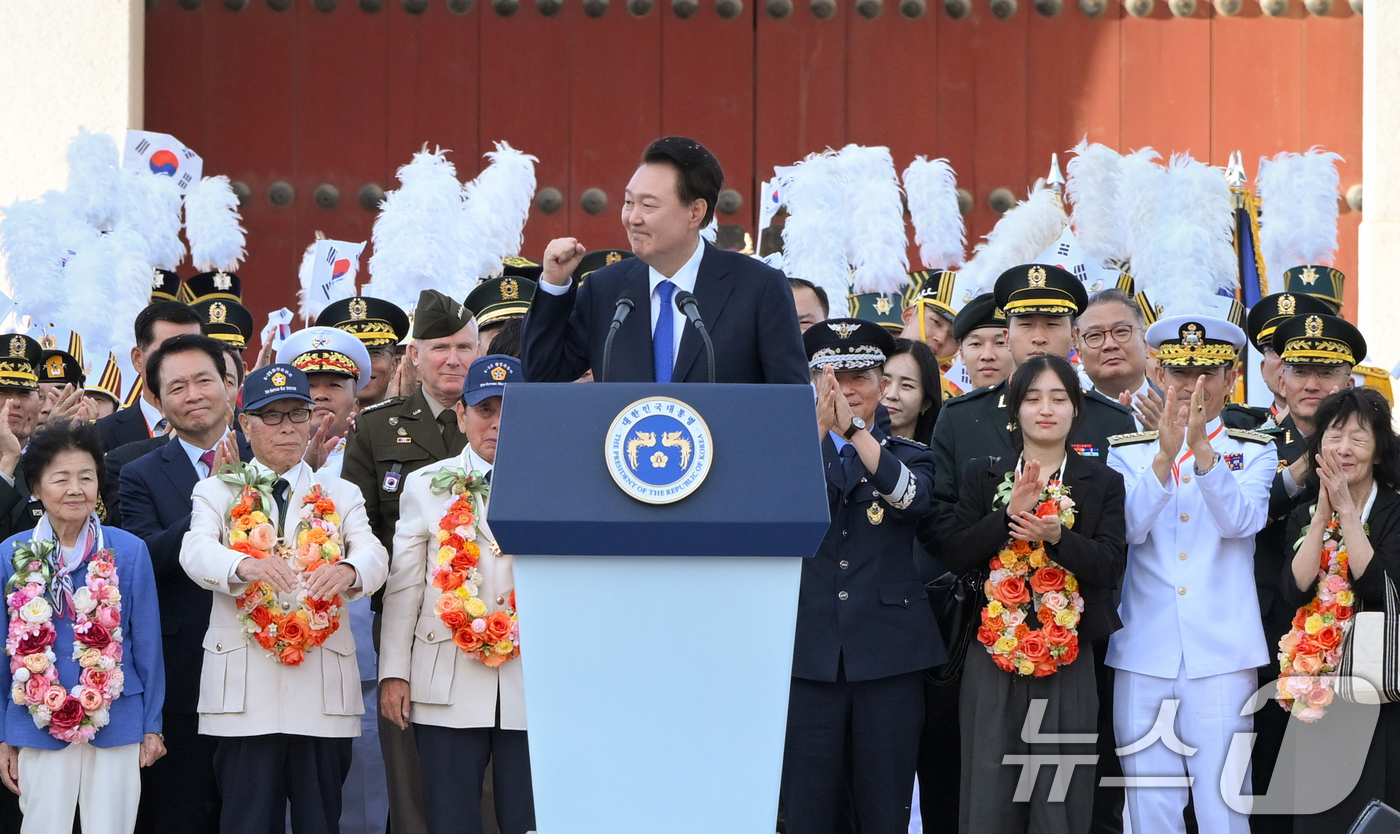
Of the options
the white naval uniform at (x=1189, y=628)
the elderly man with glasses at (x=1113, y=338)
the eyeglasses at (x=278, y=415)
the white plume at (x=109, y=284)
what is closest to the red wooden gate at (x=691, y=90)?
the white plume at (x=109, y=284)

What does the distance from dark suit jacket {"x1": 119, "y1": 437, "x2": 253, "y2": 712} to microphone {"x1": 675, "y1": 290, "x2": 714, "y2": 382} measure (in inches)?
82.8

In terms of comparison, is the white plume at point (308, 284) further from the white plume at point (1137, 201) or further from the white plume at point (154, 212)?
the white plume at point (1137, 201)

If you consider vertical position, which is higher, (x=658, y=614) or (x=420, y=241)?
(x=420, y=241)

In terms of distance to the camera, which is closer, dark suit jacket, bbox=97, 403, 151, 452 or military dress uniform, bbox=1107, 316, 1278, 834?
Answer: military dress uniform, bbox=1107, 316, 1278, 834

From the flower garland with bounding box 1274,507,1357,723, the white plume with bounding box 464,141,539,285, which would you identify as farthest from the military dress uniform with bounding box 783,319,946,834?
the white plume with bounding box 464,141,539,285

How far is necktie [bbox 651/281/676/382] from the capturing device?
3.53 m

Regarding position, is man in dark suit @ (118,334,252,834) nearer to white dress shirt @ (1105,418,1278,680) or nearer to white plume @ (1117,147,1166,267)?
white dress shirt @ (1105,418,1278,680)

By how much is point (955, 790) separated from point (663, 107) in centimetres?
371

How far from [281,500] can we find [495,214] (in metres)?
2.49

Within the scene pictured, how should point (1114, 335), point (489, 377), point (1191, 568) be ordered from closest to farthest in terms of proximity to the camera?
1. point (489, 377)
2. point (1191, 568)
3. point (1114, 335)

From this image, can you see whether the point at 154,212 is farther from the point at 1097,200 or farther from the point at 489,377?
the point at 1097,200

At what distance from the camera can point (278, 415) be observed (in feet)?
16.4

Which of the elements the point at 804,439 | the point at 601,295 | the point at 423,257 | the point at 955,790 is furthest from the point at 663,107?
the point at 804,439

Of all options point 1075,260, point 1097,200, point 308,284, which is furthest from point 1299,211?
point 308,284
